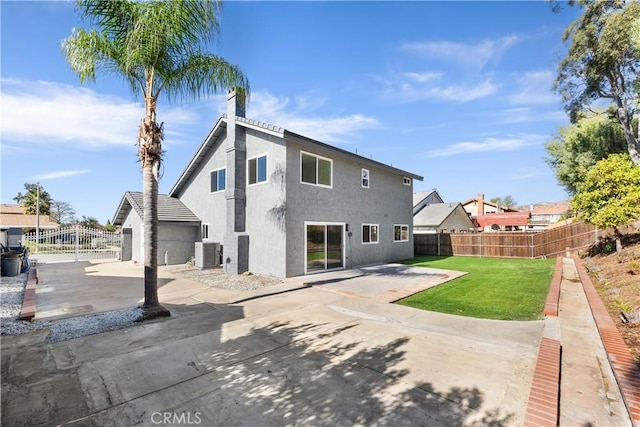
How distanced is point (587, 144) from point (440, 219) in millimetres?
11738

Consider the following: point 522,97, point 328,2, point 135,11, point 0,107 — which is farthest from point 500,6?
point 0,107

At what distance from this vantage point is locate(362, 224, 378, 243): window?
16000 millimetres

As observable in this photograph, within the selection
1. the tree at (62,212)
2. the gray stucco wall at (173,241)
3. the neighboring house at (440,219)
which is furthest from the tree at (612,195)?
the tree at (62,212)

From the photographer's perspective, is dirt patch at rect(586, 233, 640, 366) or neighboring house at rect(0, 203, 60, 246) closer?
dirt patch at rect(586, 233, 640, 366)

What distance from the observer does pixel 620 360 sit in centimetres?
434

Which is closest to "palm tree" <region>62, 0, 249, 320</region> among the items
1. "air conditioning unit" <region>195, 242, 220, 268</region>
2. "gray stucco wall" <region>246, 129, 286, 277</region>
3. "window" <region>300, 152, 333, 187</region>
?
"gray stucco wall" <region>246, 129, 286, 277</region>

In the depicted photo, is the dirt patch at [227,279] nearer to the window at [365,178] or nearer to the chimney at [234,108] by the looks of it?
the chimney at [234,108]

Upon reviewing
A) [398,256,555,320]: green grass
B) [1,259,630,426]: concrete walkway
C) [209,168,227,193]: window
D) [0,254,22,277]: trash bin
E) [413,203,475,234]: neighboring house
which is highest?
[209,168,227,193]: window

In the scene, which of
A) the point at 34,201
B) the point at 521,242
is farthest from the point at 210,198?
the point at 34,201

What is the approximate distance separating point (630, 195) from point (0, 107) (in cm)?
2175

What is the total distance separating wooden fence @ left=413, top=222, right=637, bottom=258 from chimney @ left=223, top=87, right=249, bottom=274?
15768 mm

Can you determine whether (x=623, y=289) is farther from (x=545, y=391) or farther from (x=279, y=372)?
(x=279, y=372)

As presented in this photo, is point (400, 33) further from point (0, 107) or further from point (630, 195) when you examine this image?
point (0, 107)

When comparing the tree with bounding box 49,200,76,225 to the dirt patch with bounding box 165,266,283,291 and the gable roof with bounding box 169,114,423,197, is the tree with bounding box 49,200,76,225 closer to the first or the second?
the gable roof with bounding box 169,114,423,197
